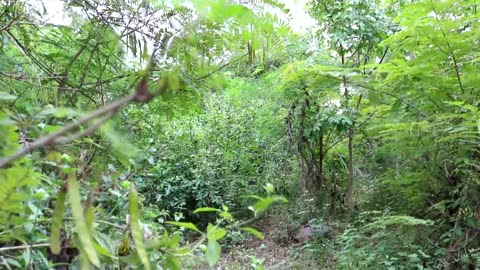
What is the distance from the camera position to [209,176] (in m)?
5.74

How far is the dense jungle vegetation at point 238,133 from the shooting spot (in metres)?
0.93

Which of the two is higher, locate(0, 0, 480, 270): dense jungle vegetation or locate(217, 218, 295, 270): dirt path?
locate(0, 0, 480, 270): dense jungle vegetation

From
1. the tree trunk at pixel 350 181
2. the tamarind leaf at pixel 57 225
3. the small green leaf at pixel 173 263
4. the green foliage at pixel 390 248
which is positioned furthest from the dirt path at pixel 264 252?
the tamarind leaf at pixel 57 225

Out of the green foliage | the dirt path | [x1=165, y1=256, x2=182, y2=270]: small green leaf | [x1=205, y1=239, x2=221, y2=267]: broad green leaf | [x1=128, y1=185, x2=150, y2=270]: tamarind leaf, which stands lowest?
the dirt path

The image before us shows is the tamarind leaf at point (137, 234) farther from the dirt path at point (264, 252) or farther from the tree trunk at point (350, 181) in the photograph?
the tree trunk at point (350, 181)

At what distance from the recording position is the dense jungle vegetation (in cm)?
93

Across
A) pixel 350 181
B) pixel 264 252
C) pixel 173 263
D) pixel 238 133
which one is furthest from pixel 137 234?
pixel 238 133

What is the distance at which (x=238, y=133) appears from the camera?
5.92m

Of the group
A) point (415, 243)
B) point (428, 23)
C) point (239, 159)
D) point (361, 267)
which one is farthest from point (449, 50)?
point (239, 159)

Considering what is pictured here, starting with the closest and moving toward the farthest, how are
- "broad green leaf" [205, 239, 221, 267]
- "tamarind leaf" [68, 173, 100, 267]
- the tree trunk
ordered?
"tamarind leaf" [68, 173, 100, 267]
"broad green leaf" [205, 239, 221, 267]
the tree trunk

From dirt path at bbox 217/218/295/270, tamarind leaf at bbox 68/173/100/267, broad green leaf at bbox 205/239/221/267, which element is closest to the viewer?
tamarind leaf at bbox 68/173/100/267

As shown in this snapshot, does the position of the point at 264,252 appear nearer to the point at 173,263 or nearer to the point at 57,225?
the point at 173,263

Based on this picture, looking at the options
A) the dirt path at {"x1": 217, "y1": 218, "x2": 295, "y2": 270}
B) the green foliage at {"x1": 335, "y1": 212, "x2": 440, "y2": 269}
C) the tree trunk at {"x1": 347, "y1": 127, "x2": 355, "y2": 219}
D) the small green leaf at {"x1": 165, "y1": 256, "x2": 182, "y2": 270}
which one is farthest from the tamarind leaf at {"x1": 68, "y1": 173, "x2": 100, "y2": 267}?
the tree trunk at {"x1": 347, "y1": 127, "x2": 355, "y2": 219}

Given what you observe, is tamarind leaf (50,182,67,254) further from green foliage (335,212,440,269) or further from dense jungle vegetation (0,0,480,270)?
green foliage (335,212,440,269)
